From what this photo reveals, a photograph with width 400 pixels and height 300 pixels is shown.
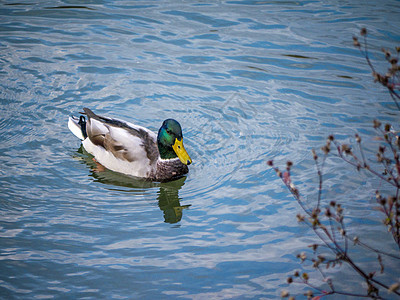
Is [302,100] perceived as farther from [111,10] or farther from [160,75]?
[111,10]

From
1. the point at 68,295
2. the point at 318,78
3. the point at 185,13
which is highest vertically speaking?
the point at 185,13

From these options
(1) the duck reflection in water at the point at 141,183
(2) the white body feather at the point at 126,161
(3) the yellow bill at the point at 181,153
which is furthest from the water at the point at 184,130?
(3) the yellow bill at the point at 181,153

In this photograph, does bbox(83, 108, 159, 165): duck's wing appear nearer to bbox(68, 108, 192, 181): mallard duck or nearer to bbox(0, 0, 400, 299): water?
bbox(68, 108, 192, 181): mallard duck

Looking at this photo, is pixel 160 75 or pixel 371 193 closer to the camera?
pixel 371 193

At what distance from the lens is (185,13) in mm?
12414

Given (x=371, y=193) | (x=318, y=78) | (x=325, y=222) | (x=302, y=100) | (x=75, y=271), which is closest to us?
(x=75, y=271)

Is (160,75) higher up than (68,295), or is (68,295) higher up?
(160,75)

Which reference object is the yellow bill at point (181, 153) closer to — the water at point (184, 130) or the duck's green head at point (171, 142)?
the duck's green head at point (171, 142)

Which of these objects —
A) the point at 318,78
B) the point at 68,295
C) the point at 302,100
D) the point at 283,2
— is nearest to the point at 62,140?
the point at 68,295

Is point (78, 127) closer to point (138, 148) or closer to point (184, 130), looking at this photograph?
point (138, 148)

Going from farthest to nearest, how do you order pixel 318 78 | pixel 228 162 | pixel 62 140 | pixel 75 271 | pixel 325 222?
pixel 318 78 < pixel 62 140 < pixel 228 162 < pixel 325 222 < pixel 75 271

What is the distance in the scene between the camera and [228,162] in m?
7.31

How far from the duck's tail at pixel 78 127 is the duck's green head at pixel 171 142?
127 cm

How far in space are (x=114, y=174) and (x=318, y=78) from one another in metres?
4.55
